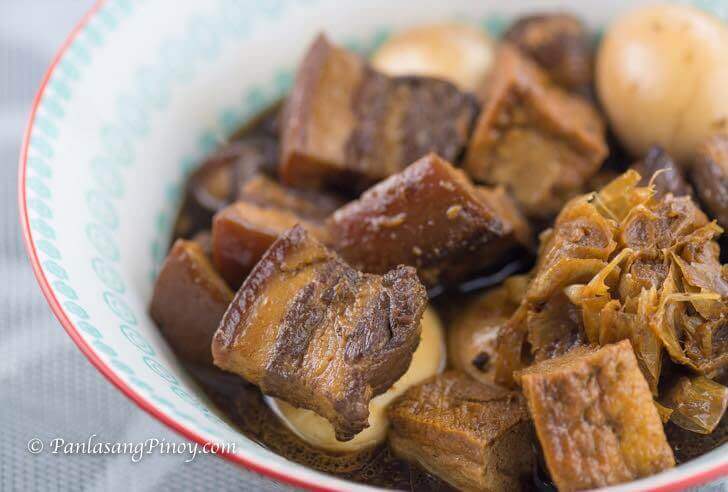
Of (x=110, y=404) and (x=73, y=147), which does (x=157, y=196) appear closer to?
(x=73, y=147)

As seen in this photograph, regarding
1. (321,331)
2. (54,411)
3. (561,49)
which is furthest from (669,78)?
(54,411)

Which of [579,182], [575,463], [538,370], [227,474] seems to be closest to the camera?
[575,463]

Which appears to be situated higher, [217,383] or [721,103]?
[721,103]

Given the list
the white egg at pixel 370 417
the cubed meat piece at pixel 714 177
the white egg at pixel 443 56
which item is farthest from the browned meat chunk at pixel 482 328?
the white egg at pixel 443 56

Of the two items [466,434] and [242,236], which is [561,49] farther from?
[466,434]

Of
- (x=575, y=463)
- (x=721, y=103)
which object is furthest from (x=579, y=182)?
(x=575, y=463)

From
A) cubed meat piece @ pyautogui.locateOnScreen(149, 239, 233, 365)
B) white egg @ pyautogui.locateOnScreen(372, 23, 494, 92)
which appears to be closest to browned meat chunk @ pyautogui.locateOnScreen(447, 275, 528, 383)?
cubed meat piece @ pyautogui.locateOnScreen(149, 239, 233, 365)

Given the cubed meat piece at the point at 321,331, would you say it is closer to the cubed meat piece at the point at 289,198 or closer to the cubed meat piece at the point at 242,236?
the cubed meat piece at the point at 242,236
